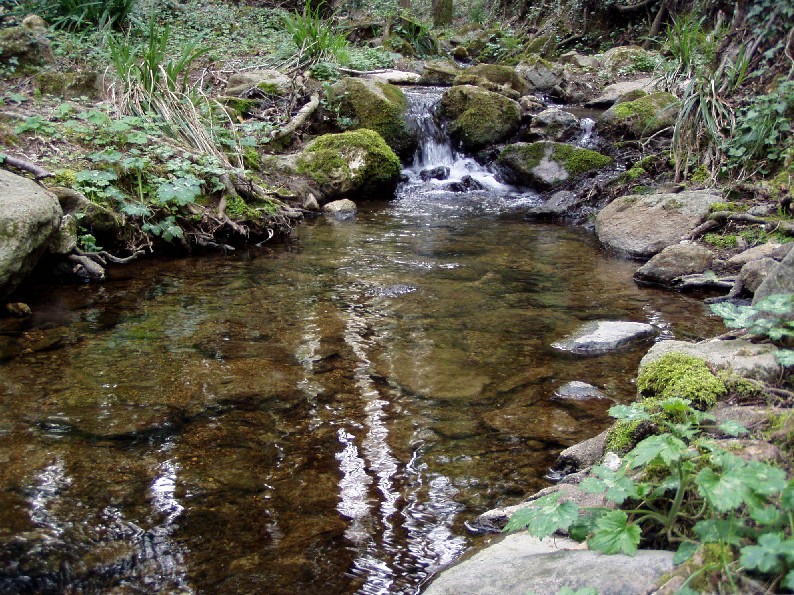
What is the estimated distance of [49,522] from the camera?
2250 mm

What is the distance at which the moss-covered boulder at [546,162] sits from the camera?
8391 mm

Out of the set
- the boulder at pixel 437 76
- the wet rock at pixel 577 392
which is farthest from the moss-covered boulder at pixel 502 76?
the wet rock at pixel 577 392

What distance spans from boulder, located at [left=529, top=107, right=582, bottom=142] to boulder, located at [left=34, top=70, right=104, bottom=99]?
6.13 meters

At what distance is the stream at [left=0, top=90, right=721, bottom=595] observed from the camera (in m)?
2.17

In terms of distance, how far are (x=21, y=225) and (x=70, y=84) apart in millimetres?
3940

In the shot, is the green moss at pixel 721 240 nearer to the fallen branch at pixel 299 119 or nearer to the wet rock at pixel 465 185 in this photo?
the wet rock at pixel 465 185

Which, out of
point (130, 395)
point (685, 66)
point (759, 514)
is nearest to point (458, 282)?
point (130, 395)

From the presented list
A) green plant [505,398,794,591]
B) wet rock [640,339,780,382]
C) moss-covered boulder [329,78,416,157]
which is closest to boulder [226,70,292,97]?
moss-covered boulder [329,78,416,157]

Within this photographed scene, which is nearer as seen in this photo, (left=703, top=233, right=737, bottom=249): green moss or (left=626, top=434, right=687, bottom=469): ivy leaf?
(left=626, top=434, right=687, bottom=469): ivy leaf

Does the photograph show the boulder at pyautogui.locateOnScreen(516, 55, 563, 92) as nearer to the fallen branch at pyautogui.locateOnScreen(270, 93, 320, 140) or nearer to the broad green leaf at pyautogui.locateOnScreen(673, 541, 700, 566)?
the fallen branch at pyautogui.locateOnScreen(270, 93, 320, 140)

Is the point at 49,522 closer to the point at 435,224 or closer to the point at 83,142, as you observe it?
the point at 83,142

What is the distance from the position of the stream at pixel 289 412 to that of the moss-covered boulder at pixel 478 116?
15.3 feet

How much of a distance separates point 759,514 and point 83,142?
21.2ft

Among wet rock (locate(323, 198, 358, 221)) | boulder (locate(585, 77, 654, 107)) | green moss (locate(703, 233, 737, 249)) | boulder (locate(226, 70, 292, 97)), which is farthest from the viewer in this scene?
boulder (locate(585, 77, 654, 107))
